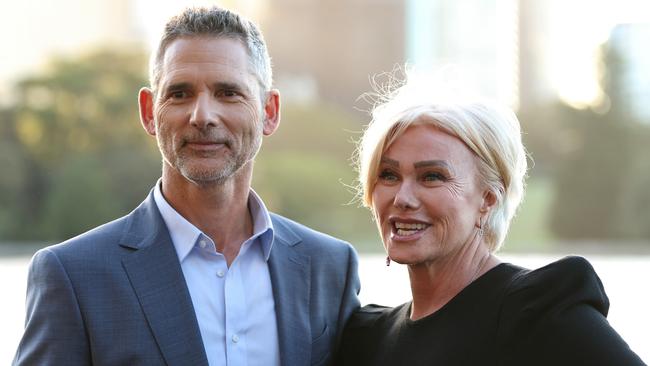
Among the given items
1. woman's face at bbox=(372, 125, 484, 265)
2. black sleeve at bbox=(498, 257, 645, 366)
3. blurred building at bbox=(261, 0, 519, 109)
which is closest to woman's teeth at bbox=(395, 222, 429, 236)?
woman's face at bbox=(372, 125, 484, 265)

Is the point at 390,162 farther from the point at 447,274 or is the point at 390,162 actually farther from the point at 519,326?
the point at 519,326

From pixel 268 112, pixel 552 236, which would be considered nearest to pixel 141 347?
pixel 268 112

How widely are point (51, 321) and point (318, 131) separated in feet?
78.0

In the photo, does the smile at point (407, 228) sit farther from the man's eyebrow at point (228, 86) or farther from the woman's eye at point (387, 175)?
the man's eyebrow at point (228, 86)

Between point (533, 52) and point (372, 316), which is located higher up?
point (372, 316)

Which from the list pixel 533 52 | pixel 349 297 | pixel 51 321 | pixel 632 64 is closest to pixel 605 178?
pixel 632 64

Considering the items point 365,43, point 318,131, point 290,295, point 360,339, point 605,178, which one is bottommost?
point 605,178

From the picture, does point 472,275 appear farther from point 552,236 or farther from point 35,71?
point 35,71

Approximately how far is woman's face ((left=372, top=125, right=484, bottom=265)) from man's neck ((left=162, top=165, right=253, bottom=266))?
47cm

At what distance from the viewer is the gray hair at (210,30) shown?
2.97 meters

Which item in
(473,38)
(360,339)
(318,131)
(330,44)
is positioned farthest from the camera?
(473,38)

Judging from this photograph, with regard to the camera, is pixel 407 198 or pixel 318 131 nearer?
pixel 407 198

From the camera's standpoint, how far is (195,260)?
9.67 ft

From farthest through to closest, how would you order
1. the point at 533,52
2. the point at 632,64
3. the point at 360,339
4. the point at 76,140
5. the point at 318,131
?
the point at 533,52 < the point at 318,131 < the point at 632,64 < the point at 76,140 < the point at 360,339
